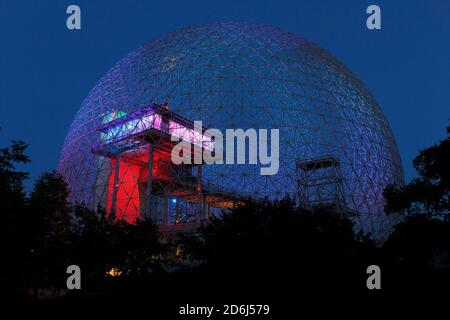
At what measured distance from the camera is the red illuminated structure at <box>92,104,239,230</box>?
119 feet

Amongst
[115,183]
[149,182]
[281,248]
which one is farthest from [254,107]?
[281,248]

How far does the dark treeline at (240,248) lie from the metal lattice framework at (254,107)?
1186 cm

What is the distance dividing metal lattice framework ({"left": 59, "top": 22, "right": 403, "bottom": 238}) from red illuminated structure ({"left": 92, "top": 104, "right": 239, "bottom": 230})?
45cm

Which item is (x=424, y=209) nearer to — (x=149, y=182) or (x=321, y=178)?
(x=321, y=178)

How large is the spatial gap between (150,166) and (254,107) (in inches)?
366

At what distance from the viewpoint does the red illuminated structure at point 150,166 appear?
36.2 meters

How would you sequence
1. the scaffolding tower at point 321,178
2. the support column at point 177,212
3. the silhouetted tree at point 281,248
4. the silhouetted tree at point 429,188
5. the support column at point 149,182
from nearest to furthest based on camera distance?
1. the silhouetted tree at point 281,248
2. the silhouetted tree at point 429,188
3. the support column at point 149,182
4. the scaffolding tower at point 321,178
5. the support column at point 177,212

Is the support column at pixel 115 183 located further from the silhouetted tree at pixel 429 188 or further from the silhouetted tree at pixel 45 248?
the silhouetted tree at pixel 429 188

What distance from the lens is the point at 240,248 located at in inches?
567

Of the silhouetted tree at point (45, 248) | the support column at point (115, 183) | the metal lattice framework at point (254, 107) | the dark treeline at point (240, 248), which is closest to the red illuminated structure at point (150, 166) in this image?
the support column at point (115, 183)

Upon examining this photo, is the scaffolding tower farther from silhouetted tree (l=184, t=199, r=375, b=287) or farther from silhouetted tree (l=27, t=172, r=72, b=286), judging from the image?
silhouetted tree (l=27, t=172, r=72, b=286)

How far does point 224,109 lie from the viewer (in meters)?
39.0

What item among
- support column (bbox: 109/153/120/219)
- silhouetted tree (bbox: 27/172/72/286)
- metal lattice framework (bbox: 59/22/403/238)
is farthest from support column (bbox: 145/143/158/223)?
silhouetted tree (bbox: 27/172/72/286)
